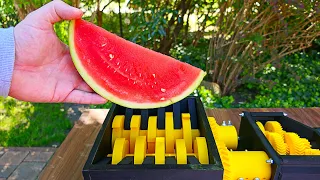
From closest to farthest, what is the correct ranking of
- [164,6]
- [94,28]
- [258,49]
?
[94,28] → [258,49] → [164,6]

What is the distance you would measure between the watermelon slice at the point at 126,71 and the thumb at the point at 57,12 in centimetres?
6

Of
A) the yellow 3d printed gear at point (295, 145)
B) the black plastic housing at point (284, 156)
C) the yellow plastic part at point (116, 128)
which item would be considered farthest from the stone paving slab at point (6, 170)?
the yellow 3d printed gear at point (295, 145)

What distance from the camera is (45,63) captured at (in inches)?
44.0

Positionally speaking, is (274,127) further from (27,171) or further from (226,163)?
(27,171)

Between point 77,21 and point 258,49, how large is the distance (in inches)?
85.9

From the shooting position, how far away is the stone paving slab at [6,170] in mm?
2406

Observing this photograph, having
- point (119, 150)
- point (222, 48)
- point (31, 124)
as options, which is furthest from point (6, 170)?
point (222, 48)

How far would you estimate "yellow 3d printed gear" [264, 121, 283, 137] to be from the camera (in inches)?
42.9

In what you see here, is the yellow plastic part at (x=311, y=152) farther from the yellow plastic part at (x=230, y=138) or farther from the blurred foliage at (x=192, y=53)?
the blurred foliage at (x=192, y=53)

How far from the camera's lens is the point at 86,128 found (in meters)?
1.49

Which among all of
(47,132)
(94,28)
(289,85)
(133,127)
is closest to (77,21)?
(94,28)

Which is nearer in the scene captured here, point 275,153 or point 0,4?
point 275,153

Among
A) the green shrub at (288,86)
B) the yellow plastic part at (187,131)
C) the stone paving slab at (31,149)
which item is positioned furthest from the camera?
the green shrub at (288,86)

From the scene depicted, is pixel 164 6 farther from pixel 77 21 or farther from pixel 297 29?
pixel 77 21
